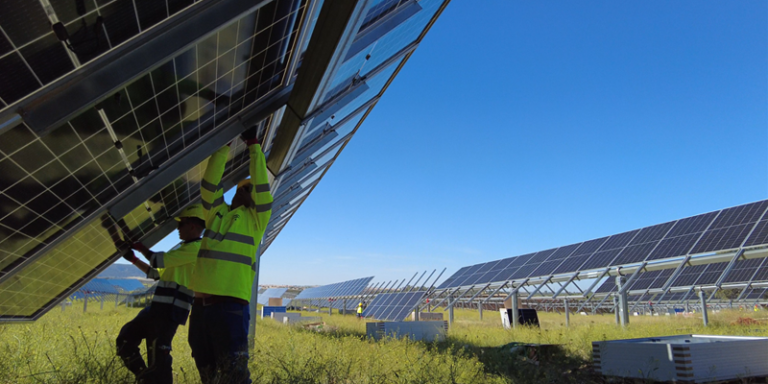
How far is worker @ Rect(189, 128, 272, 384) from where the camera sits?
3.69m

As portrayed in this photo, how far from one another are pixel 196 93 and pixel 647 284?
29668 mm

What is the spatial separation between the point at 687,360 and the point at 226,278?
6242 millimetres

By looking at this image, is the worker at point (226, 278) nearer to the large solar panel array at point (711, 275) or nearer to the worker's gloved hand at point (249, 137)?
the worker's gloved hand at point (249, 137)

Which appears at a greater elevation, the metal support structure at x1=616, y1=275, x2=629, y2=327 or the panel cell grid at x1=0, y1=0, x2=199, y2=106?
the panel cell grid at x1=0, y1=0, x2=199, y2=106

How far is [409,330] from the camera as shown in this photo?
1314 centimetres

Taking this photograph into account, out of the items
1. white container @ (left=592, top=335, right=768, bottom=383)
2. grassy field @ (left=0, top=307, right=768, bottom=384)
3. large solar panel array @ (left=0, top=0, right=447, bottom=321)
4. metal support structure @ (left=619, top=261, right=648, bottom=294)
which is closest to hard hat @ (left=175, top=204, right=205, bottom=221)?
large solar panel array @ (left=0, top=0, right=447, bottom=321)

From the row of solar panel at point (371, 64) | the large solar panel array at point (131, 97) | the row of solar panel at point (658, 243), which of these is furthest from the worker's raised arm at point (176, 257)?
the row of solar panel at point (658, 243)

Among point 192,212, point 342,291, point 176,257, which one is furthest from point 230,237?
point 342,291

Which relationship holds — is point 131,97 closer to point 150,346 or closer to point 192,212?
point 192,212

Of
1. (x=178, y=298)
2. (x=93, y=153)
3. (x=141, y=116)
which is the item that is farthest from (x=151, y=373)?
(x=141, y=116)

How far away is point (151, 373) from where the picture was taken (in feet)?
12.7

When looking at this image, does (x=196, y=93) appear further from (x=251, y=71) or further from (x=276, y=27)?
(x=276, y=27)

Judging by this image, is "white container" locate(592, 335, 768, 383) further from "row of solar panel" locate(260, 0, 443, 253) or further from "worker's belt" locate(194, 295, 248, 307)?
"worker's belt" locate(194, 295, 248, 307)

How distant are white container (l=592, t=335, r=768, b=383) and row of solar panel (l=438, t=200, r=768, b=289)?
10.2 m
